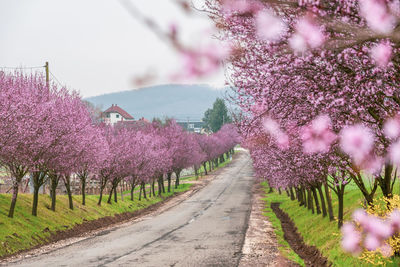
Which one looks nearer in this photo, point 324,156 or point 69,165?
point 324,156

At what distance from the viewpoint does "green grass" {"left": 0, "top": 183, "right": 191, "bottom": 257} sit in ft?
74.3

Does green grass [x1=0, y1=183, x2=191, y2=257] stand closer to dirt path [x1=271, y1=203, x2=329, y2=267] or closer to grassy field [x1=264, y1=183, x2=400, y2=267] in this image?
grassy field [x1=264, y1=183, x2=400, y2=267]

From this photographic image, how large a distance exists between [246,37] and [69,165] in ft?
70.8

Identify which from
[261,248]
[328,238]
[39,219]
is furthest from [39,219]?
[328,238]

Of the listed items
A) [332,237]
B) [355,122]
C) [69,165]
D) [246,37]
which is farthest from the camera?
[69,165]

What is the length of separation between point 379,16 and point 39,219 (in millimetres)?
26748

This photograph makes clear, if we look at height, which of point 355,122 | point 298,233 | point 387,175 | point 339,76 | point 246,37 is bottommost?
point 298,233

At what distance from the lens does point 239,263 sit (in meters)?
15.8

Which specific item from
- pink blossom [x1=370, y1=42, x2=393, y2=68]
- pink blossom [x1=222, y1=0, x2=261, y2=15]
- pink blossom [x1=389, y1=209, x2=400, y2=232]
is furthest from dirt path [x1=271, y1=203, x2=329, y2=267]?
pink blossom [x1=222, y1=0, x2=261, y2=15]

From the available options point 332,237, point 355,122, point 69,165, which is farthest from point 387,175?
point 69,165

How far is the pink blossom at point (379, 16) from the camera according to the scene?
219 inches

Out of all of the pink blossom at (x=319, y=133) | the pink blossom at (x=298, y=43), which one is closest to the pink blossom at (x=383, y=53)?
the pink blossom at (x=298, y=43)

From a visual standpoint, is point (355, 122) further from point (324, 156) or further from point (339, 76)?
point (324, 156)

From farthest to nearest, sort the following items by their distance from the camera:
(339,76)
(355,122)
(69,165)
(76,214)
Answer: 1. (76,214)
2. (69,165)
3. (355,122)
4. (339,76)
